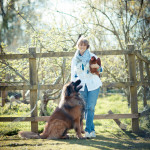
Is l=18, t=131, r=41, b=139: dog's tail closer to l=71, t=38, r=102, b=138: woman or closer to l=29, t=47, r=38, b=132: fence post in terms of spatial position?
l=29, t=47, r=38, b=132: fence post

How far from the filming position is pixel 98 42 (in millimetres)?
7312

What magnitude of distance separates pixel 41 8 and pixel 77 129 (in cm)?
442

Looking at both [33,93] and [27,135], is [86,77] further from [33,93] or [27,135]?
[27,135]

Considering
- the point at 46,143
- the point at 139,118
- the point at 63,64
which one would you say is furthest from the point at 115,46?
the point at 46,143

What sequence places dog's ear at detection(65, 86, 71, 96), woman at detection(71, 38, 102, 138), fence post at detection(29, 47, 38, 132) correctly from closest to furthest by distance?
dog's ear at detection(65, 86, 71, 96) → woman at detection(71, 38, 102, 138) → fence post at detection(29, 47, 38, 132)

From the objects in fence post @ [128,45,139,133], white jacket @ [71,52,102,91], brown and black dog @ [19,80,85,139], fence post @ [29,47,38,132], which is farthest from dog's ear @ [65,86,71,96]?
fence post @ [128,45,139,133]

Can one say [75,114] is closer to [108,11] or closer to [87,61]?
[87,61]

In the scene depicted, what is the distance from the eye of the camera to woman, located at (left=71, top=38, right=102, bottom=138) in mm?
3701

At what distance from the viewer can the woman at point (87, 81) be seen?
3701mm

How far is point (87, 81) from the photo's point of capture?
3.74 meters

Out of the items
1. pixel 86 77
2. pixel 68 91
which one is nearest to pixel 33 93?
pixel 68 91

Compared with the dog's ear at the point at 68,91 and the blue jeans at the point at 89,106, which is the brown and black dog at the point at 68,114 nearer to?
the dog's ear at the point at 68,91

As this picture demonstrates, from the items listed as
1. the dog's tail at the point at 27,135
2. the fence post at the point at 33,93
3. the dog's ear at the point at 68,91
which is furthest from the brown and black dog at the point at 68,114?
the fence post at the point at 33,93

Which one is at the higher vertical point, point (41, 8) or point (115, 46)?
point (41, 8)
